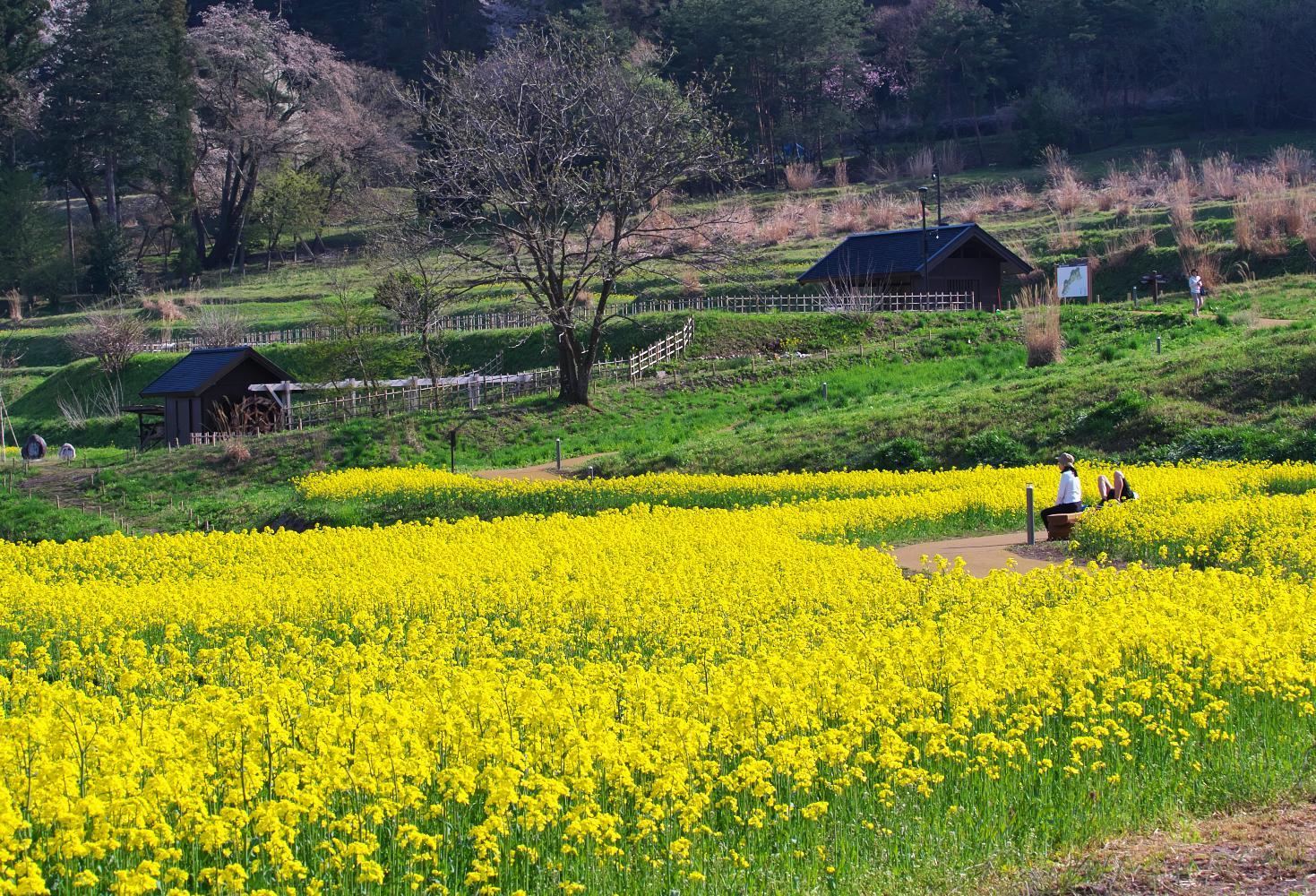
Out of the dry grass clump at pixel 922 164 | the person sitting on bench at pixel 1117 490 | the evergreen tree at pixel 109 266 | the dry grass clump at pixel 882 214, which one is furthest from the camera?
the dry grass clump at pixel 922 164

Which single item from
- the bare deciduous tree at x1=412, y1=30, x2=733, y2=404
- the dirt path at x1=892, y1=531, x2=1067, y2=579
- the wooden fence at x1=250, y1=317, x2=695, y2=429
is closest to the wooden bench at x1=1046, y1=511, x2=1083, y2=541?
the dirt path at x1=892, y1=531, x2=1067, y2=579

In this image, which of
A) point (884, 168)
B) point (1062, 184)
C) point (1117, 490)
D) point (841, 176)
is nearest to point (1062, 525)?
point (1117, 490)

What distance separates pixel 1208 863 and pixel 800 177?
75.1 metres

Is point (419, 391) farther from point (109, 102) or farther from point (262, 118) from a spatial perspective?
point (109, 102)

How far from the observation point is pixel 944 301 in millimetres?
49000

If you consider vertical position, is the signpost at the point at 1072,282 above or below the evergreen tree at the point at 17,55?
below

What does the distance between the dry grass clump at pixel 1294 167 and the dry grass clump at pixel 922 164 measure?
19190mm

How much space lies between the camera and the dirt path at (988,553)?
15.5 metres

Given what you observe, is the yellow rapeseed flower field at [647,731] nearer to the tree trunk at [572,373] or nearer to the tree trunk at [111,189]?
the tree trunk at [572,373]

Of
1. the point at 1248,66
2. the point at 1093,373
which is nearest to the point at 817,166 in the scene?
the point at 1248,66

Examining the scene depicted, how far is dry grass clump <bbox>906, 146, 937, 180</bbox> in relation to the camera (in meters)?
77.4

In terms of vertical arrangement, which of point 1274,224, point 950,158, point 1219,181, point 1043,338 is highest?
point 950,158

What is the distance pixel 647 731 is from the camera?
7.34 metres

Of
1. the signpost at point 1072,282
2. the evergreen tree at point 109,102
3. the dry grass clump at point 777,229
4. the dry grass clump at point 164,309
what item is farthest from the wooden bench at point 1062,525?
the evergreen tree at point 109,102
